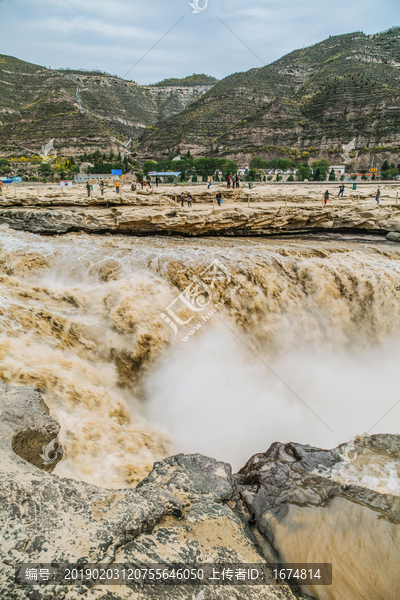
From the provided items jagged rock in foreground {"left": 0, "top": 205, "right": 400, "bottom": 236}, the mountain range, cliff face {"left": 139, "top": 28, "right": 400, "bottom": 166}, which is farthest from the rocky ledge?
cliff face {"left": 139, "top": 28, "right": 400, "bottom": 166}

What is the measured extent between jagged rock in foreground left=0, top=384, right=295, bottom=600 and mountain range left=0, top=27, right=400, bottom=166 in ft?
231

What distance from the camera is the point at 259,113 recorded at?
7600 cm

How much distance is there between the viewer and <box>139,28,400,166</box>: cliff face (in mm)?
64000

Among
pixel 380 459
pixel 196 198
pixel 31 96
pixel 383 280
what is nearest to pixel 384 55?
pixel 31 96

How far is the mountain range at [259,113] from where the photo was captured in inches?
2562

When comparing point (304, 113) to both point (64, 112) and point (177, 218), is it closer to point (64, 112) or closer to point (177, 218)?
point (64, 112)

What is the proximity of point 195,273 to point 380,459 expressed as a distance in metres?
5.70

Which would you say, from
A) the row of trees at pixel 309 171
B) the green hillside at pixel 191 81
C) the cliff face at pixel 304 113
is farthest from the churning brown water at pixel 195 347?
the green hillside at pixel 191 81

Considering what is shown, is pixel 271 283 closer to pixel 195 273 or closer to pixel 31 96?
pixel 195 273

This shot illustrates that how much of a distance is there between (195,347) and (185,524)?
4.47 metres

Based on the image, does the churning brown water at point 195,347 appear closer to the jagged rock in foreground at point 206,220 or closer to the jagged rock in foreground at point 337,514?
the jagged rock in foreground at point 337,514

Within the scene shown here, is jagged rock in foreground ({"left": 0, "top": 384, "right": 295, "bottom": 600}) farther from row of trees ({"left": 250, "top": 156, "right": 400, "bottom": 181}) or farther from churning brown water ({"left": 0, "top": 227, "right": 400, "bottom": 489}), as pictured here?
row of trees ({"left": 250, "top": 156, "right": 400, "bottom": 181})

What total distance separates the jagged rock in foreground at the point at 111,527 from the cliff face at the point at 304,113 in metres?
70.5

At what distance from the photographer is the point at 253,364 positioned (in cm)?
738
